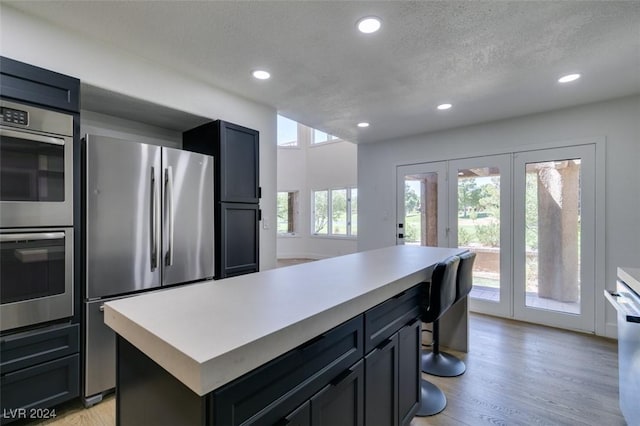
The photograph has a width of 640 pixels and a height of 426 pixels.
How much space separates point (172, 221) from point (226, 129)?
3.44ft

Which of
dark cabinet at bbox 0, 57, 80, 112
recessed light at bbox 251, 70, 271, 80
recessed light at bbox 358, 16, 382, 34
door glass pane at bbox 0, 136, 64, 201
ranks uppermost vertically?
recessed light at bbox 251, 70, 271, 80

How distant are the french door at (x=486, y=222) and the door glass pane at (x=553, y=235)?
23cm

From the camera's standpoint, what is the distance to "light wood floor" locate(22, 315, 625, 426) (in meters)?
1.93

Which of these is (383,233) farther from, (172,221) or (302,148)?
(302,148)

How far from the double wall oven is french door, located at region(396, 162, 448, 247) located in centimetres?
414

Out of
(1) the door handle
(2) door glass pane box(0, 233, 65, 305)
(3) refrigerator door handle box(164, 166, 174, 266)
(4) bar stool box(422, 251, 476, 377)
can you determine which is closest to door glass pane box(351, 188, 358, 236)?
(4) bar stool box(422, 251, 476, 377)

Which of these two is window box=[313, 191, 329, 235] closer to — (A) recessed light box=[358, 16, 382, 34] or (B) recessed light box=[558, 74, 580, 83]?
(B) recessed light box=[558, 74, 580, 83]

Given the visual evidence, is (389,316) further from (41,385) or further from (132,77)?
(132,77)

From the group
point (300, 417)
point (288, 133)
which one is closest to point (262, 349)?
point (300, 417)

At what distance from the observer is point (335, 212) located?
332 inches

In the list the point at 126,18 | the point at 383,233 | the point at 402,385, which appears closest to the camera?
the point at 402,385

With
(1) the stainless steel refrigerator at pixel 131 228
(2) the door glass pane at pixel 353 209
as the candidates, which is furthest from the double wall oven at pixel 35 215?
(2) the door glass pane at pixel 353 209

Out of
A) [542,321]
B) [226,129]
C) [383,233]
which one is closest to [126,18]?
[226,129]

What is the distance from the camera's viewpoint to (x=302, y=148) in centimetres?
895
